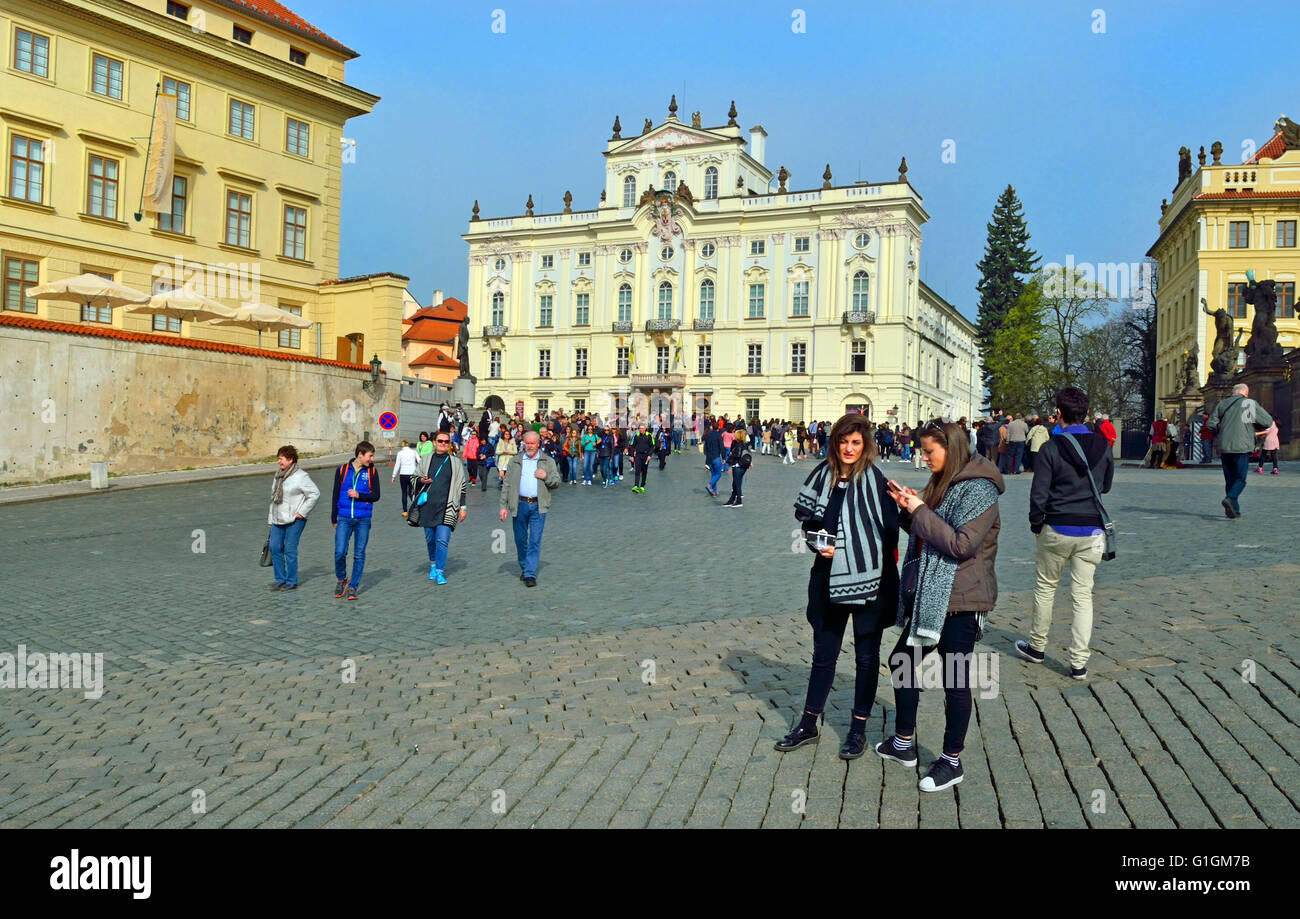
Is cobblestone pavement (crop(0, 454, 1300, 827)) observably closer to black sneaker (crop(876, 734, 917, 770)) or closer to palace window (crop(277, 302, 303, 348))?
black sneaker (crop(876, 734, 917, 770))

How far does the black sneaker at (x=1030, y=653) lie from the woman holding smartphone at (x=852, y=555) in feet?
7.82

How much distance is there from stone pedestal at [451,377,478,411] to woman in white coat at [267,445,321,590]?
31497mm

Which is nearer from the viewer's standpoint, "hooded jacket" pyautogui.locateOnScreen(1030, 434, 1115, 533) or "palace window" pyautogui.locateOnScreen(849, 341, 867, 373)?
"hooded jacket" pyautogui.locateOnScreen(1030, 434, 1115, 533)

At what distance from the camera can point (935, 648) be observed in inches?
201

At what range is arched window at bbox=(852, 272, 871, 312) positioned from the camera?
235 feet

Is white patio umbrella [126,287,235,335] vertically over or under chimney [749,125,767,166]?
under

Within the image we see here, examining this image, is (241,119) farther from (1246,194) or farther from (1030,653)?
(1246,194)

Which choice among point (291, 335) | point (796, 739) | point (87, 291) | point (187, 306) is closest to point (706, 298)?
point (291, 335)

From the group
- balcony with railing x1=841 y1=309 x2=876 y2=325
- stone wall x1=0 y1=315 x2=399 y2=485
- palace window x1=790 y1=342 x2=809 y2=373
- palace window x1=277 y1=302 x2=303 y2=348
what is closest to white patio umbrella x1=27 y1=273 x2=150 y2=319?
stone wall x1=0 y1=315 x2=399 y2=485

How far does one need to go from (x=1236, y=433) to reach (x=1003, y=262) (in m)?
74.5

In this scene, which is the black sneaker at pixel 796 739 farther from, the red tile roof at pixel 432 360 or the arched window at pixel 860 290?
the red tile roof at pixel 432 360
